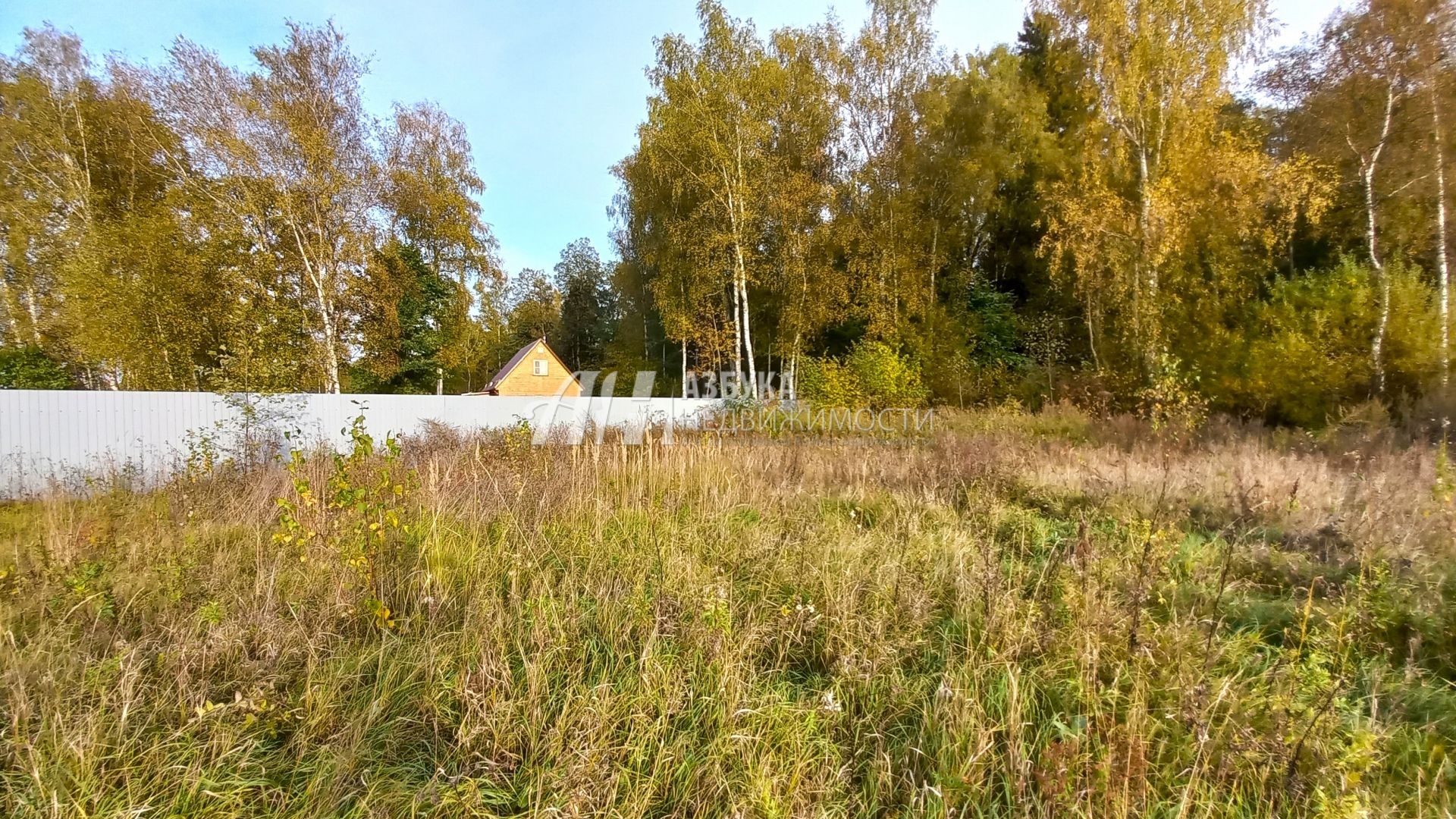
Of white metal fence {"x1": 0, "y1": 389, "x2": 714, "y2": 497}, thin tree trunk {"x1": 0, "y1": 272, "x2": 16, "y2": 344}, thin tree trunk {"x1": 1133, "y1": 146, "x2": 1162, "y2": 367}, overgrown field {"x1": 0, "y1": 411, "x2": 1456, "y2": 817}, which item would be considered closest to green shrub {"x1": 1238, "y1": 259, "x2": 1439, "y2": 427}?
thin tree trunk {"x1": 1133, "y1": 146, "x2": 1162, "y2": 367}

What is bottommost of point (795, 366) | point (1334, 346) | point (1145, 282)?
point (1334, 346)

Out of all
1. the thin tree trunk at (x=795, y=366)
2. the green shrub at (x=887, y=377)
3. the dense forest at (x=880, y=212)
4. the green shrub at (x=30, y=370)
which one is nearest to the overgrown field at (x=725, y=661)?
the dense forest at (x=880, y=212)

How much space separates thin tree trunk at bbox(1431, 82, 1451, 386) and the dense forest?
0.04 metres

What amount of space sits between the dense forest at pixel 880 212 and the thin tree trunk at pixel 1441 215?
41mm

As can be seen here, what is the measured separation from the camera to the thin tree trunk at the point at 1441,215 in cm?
688

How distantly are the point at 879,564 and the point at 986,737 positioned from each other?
1.20 metres

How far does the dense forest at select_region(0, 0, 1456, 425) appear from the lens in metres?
7.65

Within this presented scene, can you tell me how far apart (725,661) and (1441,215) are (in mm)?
12326

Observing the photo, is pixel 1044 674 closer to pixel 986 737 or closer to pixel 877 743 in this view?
pixel 986 737

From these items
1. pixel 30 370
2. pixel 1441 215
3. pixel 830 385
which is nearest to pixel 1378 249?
pixel 1441 215

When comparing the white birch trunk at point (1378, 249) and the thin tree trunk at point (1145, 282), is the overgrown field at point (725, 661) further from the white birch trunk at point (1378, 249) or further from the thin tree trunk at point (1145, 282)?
the thin tree trunk at point (1145, 282)

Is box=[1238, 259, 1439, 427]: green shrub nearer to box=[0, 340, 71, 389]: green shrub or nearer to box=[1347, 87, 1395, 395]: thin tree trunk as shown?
box=[1347, 87, 1395, 395]: thin tree trunk

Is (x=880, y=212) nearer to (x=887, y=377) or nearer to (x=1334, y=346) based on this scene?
(x=887, y=377)

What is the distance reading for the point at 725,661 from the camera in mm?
1808
